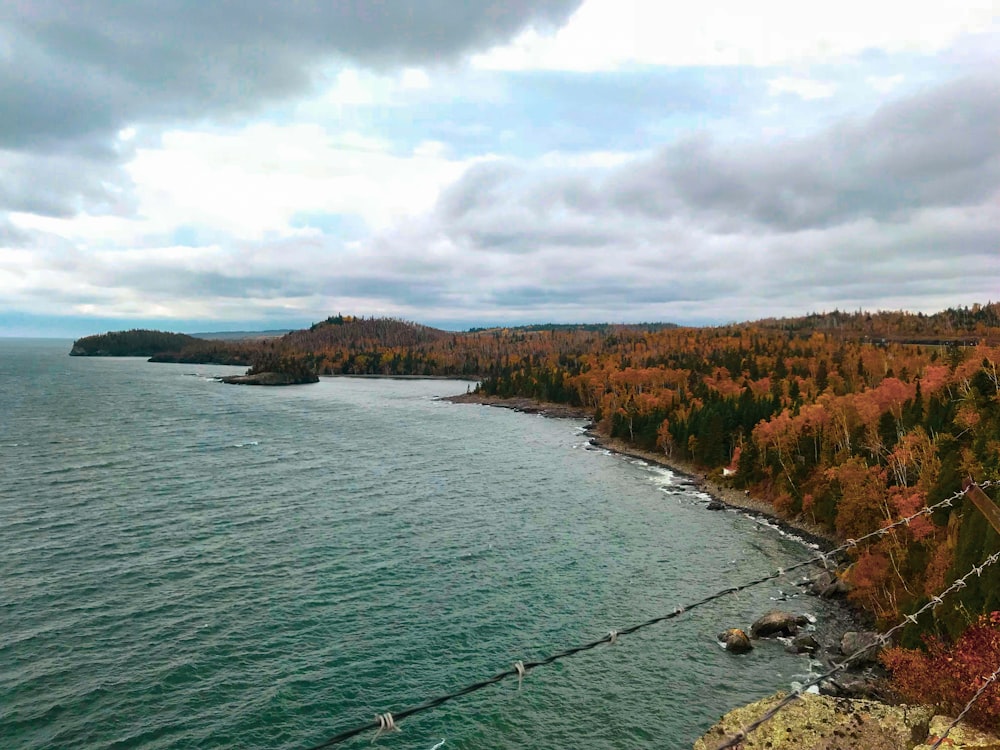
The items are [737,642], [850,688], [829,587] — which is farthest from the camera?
[829,587]

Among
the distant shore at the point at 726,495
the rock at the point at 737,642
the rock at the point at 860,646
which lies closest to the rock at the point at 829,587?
the rock at the point at 860,646

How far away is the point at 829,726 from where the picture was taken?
1268 inches

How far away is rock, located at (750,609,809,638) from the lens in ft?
154

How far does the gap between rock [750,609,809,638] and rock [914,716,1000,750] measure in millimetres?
16669

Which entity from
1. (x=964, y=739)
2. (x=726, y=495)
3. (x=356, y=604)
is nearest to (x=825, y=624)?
(x=964, y=739)

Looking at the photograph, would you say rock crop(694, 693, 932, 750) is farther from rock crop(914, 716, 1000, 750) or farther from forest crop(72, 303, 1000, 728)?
forest crop(72, 303, 1000, 728)

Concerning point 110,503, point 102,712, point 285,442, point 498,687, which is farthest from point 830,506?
point 285,442

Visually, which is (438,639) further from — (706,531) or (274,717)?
(706,531)

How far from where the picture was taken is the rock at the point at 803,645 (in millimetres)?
44469

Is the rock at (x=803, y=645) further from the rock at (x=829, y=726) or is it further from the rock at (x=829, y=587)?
the rock at (x=829, y=726)

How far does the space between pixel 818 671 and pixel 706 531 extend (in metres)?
32.6

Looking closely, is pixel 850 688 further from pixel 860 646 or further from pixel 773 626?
pixel 773 626

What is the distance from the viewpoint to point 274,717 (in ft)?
113

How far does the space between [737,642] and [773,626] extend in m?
4.72
